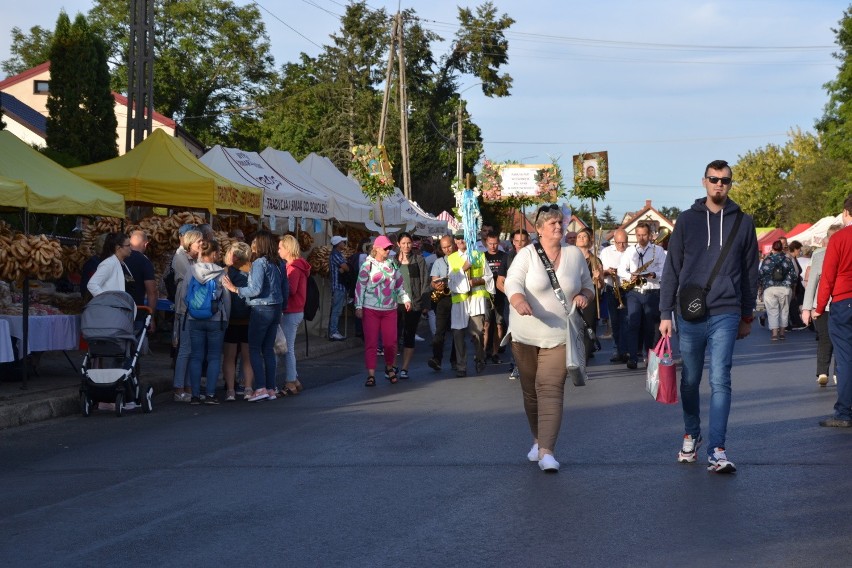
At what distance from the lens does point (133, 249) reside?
1403cm

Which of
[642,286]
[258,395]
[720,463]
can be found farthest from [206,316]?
[720,463]

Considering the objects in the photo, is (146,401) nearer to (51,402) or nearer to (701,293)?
(51,402)

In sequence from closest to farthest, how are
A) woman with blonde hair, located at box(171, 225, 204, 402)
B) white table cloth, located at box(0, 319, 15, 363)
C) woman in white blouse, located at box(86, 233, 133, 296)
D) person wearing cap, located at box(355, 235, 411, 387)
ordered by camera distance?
white table cloth, located at box(0, 319, 15, 363)
woman in white blouse, located at box(86, 233, 133, 296)
woman with blonde hair, located at box(171, 225, 204, 402)
person wearing cap, located at box(355, 235, 411, 387)

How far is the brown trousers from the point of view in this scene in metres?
8.38

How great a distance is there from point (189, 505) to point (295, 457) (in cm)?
195

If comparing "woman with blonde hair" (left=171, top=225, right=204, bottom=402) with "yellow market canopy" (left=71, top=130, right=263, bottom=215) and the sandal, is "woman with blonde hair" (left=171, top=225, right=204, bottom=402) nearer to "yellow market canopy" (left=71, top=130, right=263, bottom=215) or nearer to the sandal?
the sandal

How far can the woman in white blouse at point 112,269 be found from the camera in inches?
500

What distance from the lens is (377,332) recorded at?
15266mm

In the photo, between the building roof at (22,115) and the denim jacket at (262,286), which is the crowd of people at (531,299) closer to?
the denim jacket at (262,286)

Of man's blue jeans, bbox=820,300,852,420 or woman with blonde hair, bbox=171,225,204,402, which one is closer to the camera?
man's blue jeans, bbox=820,300,852,420

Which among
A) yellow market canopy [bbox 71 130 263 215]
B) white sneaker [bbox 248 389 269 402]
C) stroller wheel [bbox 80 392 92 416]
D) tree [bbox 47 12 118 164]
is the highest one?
tree [bbox 47 12 118 164]

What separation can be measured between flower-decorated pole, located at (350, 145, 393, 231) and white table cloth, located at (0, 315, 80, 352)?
38.3 feet

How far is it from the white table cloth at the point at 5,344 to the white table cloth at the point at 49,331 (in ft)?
0.58

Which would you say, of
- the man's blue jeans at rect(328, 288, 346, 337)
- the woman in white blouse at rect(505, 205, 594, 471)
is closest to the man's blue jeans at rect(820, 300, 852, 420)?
the woman in white blouse at rect(505, 205, 594, 471)
